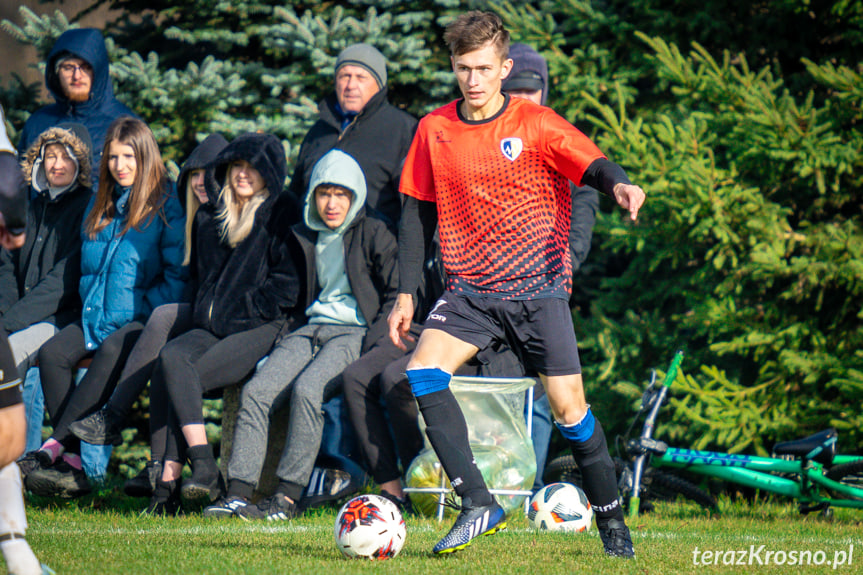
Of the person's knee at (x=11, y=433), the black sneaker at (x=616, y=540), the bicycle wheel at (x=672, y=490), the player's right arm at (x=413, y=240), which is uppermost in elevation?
the player's right arm at (x=413, y=240)

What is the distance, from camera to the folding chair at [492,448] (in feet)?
19.5

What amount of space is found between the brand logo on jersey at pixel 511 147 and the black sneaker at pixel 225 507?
9.14 feet

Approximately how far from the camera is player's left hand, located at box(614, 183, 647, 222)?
3.93 meters

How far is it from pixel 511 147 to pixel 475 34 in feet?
1.84

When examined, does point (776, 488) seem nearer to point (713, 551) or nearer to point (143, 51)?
point (713, 551)

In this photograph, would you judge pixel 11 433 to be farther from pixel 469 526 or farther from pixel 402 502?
pixel 402 502

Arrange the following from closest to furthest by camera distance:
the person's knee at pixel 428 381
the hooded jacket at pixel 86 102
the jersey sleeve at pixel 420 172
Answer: the person's knee at pixel 428 381
the jersey sleeve at pixel 420 172
the hooded jacket at pixel 86 102

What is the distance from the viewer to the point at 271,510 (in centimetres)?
577

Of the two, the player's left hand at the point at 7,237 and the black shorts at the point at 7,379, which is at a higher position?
the player's left hand at the point at 7,237

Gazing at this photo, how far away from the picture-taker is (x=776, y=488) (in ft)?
21.7

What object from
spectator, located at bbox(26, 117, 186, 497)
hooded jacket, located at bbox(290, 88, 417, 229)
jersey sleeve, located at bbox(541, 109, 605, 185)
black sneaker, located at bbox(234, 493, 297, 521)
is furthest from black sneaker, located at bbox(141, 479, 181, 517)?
jersey sleeve, located at bbox(541, 109, 605, 185)

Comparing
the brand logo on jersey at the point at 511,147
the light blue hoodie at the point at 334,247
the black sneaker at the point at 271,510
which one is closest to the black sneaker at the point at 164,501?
the black sneaker at the point at 271,510

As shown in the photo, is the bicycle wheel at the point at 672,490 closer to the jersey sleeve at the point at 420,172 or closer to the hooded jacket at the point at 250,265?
the hooded jacket at the point at 250,265

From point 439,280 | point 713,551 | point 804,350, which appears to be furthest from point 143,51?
point 713,551
